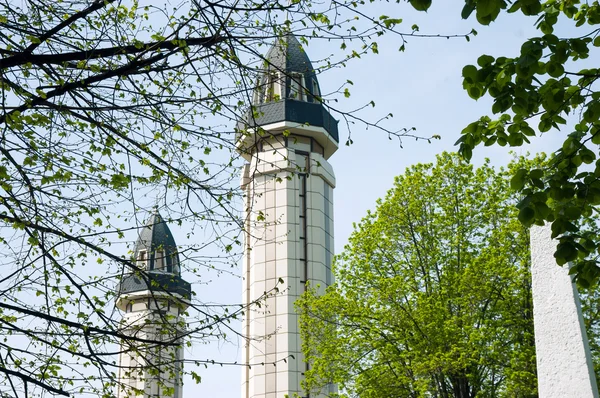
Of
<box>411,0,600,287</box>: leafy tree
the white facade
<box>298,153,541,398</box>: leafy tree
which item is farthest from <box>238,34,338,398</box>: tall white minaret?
<box>411,0,600,287</box>: leafy tree

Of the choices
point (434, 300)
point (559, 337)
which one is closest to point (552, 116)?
point (559, 337)

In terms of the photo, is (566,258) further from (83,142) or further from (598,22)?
(83,142)

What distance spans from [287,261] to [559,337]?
28.6 m

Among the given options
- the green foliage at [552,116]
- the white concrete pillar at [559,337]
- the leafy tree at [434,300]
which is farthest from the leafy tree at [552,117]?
the leafy tree at [434,300]

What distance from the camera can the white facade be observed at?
3772cm

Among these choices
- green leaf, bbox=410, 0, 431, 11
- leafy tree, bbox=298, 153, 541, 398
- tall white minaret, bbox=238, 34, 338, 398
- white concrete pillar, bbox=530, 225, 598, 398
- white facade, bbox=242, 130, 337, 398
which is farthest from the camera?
tall white minaret, bbox=238, 34, 338, 398

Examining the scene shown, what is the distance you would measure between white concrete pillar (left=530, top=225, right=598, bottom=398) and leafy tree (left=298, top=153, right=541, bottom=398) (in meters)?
8.03

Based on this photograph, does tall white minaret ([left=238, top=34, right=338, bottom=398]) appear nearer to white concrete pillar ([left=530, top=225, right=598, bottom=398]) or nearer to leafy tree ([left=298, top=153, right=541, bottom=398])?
leafy tree ([left=298, top=153, right=541, bottom=398])

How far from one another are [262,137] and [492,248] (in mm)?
13902

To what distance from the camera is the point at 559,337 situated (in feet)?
37.5

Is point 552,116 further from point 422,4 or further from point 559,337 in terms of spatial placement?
point 559,337

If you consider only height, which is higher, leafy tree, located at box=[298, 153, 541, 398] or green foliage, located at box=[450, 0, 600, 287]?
leafy tree, located at box=[298, 153, 541, 398]

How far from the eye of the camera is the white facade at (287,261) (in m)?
37.7

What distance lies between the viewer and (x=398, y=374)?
21156 mm
